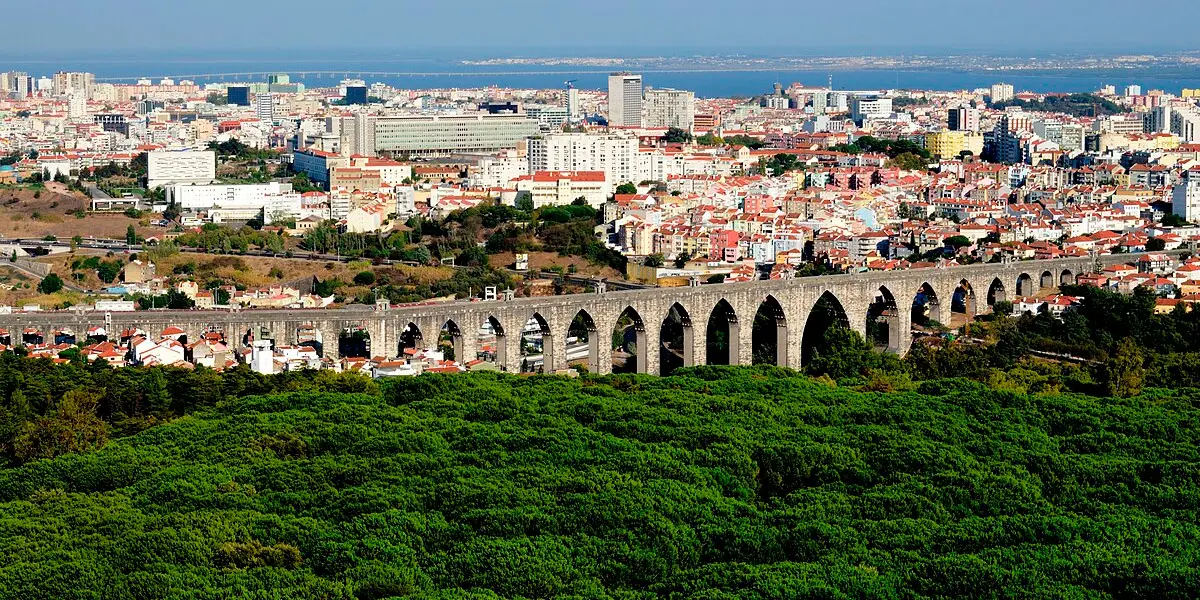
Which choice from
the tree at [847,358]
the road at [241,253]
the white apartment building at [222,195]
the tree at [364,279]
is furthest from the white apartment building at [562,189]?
→ the tree at [847,358]

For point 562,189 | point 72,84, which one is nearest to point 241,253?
point 562,189

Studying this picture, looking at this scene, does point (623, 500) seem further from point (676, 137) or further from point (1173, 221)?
point (676, 137)

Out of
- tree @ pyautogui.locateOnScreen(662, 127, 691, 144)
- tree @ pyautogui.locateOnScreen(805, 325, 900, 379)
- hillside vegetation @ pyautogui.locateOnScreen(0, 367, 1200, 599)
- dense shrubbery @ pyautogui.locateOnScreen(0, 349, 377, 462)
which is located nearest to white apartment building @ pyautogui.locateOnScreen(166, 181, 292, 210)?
tree @ pyautogui.locateOnScreen(662, 127, 691, 144)

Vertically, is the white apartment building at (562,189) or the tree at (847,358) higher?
the white apartment building at (562,189)

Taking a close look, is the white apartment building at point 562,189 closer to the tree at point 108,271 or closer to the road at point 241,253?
the road at point 241,253

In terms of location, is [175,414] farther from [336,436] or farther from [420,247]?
[420,247]

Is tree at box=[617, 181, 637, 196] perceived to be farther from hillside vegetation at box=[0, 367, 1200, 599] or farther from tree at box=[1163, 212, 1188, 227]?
hillside vegetation at box=[0, 367, 1200, 599]
